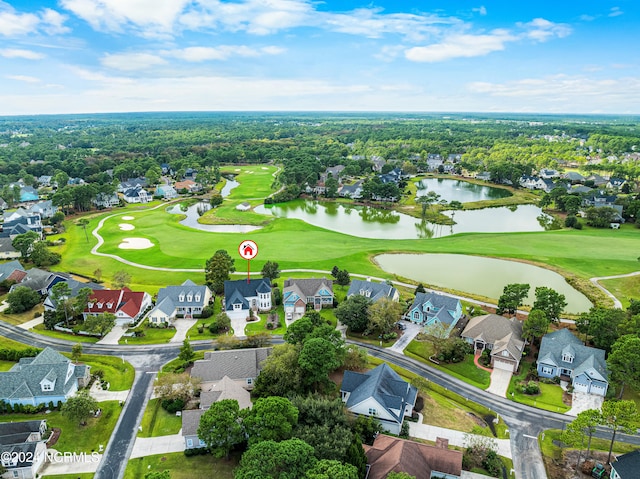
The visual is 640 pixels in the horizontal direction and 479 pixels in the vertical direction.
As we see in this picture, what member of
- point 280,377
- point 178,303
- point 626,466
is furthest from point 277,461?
point 178,303

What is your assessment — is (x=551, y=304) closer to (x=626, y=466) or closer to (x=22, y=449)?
(x=626, y=466)

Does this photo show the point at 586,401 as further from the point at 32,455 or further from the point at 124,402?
the point at 32,455

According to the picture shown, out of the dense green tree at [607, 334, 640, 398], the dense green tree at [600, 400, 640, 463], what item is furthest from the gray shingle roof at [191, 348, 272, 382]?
the dense green tree at [607, 334, 640, 398]

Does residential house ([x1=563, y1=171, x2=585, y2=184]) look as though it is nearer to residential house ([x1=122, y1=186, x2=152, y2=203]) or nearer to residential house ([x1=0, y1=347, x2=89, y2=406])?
residential house ([x1=122, y1=186, x2=152, y2=203])

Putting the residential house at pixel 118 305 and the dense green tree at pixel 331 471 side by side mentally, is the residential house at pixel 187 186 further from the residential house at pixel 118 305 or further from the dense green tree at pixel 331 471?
the dense green tree at pixel 331 471

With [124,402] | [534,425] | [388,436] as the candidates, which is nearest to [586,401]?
[534,425]

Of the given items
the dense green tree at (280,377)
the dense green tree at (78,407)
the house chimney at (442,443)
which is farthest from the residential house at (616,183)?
the dense green tree at (78,407)

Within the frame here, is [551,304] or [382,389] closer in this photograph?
[382,389]
